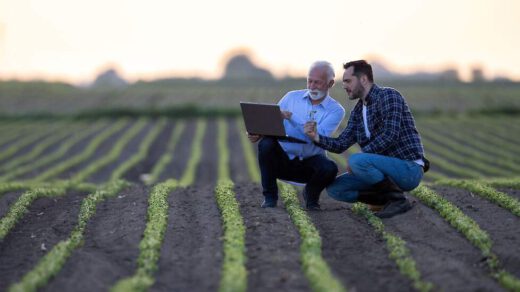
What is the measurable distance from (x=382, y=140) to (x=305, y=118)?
1105 millimetres

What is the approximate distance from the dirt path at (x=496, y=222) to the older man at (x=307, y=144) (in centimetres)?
197

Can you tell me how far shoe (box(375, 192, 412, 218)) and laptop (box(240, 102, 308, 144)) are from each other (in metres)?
1.59

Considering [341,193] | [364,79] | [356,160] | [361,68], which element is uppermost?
[361,68]

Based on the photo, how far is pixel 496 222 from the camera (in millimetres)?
8656

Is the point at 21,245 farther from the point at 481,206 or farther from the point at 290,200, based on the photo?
the point at 481,206

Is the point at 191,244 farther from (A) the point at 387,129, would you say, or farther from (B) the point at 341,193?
(A) the point at 387,129

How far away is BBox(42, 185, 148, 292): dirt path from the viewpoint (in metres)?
6.48

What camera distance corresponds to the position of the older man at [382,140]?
8.64m

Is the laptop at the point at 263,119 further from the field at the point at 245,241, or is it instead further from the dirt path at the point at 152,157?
the dirt path at the point at 152,157

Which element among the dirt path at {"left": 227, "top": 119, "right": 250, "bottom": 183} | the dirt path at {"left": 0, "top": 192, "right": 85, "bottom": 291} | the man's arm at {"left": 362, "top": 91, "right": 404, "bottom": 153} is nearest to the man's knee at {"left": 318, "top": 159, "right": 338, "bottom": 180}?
the man's arm at {"left": 362, "top": 91, "right": 404, "bottom": 153}

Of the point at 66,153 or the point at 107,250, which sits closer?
the point at 107,250

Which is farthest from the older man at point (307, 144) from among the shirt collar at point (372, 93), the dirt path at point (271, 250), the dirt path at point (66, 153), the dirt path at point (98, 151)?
the dirt path at point (66, 153)

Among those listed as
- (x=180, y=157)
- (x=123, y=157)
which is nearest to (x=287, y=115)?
(x=123, y=157)

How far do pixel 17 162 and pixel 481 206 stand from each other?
1817 cm
